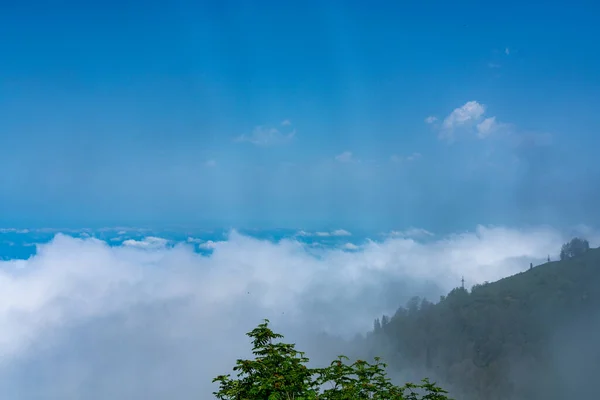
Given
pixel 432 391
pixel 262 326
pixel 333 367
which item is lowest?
pixel 432 391

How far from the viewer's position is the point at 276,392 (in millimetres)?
18125

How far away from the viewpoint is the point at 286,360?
1950 centimetres

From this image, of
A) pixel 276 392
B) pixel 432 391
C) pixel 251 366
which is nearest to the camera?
pixel 276 392

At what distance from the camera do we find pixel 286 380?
1875 cm

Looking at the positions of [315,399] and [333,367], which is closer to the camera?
[315,399]

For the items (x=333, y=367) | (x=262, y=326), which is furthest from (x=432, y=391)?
(x=262, y=326)

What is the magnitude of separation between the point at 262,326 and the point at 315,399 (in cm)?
363

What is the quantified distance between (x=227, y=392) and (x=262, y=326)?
115 inches

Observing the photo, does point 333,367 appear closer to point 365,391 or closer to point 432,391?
point 365,391

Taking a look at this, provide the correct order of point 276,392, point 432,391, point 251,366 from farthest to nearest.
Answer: point 432,391
point 251,366
point 276,392

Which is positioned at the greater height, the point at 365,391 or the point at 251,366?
the point at 251,366

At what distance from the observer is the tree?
18562 mm

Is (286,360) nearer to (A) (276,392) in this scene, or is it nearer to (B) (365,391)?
(A) (276,392)

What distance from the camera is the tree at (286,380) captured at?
60.9ft
